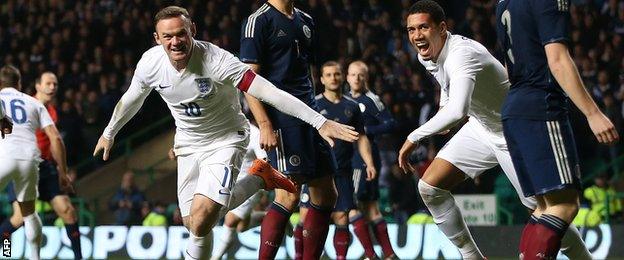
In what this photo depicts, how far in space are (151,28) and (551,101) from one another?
16.3m

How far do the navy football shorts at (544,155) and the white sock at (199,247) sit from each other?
82.8 inches

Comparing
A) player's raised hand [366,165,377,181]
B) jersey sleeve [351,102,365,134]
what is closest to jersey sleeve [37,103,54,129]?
jersey sleeve [351,102,365,134]

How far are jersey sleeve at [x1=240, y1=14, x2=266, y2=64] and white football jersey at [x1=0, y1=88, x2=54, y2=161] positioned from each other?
319 cm

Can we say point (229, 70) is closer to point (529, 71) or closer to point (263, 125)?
point (263, 125)

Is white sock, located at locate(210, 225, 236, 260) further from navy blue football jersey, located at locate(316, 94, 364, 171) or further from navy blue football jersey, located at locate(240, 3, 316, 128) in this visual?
navy blue football jersey, located at locate(240, 3, 316, 128)

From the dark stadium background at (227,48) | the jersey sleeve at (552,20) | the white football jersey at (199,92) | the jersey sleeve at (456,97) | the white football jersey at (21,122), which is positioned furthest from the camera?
the dark stadium background at (227,48)

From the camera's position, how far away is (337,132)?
661cm

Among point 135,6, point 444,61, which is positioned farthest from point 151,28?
point 444,61

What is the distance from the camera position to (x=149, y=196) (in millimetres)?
19609

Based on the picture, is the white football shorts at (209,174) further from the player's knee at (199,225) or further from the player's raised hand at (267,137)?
the player's raised hand at (267,137)

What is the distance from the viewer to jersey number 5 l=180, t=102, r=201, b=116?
24.9 ft

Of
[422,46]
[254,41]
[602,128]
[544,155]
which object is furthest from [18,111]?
[602,128]

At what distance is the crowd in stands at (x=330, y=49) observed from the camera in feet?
55.8

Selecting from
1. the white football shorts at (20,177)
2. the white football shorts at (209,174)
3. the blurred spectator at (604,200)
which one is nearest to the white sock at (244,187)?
the white football shorts at (209,174)
